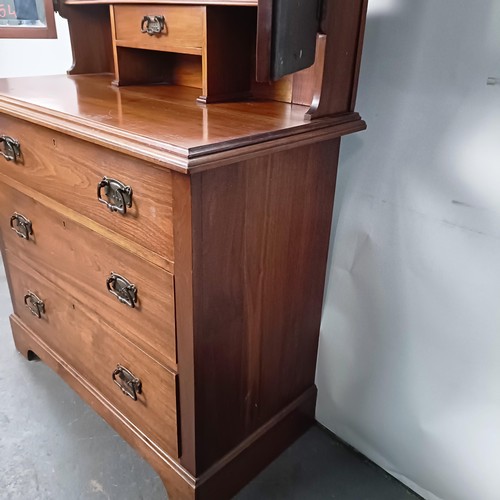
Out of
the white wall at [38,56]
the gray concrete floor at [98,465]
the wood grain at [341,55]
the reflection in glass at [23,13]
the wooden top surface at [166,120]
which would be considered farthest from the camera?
the white wall at [38,56]

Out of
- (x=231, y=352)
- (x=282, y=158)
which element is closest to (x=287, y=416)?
(x=231, y=352)

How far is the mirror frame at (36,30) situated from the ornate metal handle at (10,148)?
0.33 metres

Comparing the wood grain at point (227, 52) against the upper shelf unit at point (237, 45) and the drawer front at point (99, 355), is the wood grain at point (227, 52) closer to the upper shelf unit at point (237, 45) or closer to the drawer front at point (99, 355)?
the upper shelf unit at point (237, 45)

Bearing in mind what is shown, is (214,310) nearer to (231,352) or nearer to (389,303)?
(231,352)

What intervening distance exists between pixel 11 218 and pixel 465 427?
1.29 m

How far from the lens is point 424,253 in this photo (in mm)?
1104

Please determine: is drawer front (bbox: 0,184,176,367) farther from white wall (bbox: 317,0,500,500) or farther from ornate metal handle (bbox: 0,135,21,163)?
white wall (bbox: 317,0,500,500)

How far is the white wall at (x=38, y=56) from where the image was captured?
1896 millimetres

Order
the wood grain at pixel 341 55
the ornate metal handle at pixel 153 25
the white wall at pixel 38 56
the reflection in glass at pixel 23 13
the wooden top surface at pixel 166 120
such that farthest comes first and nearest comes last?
the white wall at pixel 38 56
the reflection in glass at pixel 23 13
the ornate metal handle at pixel 153 25
the wood grain at pixel 341 55
the wooden top surface at pixel 166 120

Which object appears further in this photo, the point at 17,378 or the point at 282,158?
the point at 17,378

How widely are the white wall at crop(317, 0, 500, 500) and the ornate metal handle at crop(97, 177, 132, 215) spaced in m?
0.53

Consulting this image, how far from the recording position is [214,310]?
963 millimetres

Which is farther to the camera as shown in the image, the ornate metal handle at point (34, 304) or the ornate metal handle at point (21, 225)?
the ornate metal handle at point (34, 304)

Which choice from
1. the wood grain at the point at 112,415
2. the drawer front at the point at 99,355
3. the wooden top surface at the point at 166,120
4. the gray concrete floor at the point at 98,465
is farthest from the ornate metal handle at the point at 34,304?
the wooden top surface at the point at 166,120
